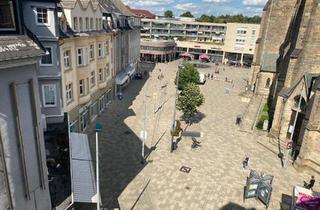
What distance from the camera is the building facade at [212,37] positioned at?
86.9 metres

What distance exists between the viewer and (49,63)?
18.6 meters

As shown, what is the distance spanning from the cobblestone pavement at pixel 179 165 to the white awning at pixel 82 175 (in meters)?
3.23

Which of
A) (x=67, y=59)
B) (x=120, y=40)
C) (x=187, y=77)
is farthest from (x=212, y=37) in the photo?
(x=67, y=59)

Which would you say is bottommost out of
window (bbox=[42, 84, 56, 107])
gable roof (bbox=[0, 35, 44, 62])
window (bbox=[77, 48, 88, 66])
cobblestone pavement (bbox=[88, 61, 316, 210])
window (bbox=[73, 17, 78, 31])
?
cobblestone pavement (bbox=[88, 61, 316, 210])

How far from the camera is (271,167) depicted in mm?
24047

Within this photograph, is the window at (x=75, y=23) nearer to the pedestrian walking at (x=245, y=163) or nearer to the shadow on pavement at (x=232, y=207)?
the pedestrian walking at (x=245, y=163)

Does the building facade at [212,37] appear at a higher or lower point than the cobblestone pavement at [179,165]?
higher

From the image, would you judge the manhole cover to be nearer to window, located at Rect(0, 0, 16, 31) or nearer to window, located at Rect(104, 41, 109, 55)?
window, located at Rect(0, 0, 16, 31)

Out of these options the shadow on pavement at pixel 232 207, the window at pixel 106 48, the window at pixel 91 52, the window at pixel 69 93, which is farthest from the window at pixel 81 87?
the shadow on pavement at pixel 232 207

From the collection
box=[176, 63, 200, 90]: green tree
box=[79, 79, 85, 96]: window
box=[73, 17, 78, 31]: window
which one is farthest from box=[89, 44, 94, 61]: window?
box=[176, 63, 200, 90]: green tree

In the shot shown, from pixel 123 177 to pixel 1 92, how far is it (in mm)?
14482

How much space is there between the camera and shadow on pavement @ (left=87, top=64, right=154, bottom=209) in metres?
19.4

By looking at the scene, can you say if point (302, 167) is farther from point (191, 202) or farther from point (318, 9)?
point (318, 9)

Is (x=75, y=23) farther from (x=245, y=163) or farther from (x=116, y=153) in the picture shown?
(x=245, y=163)
